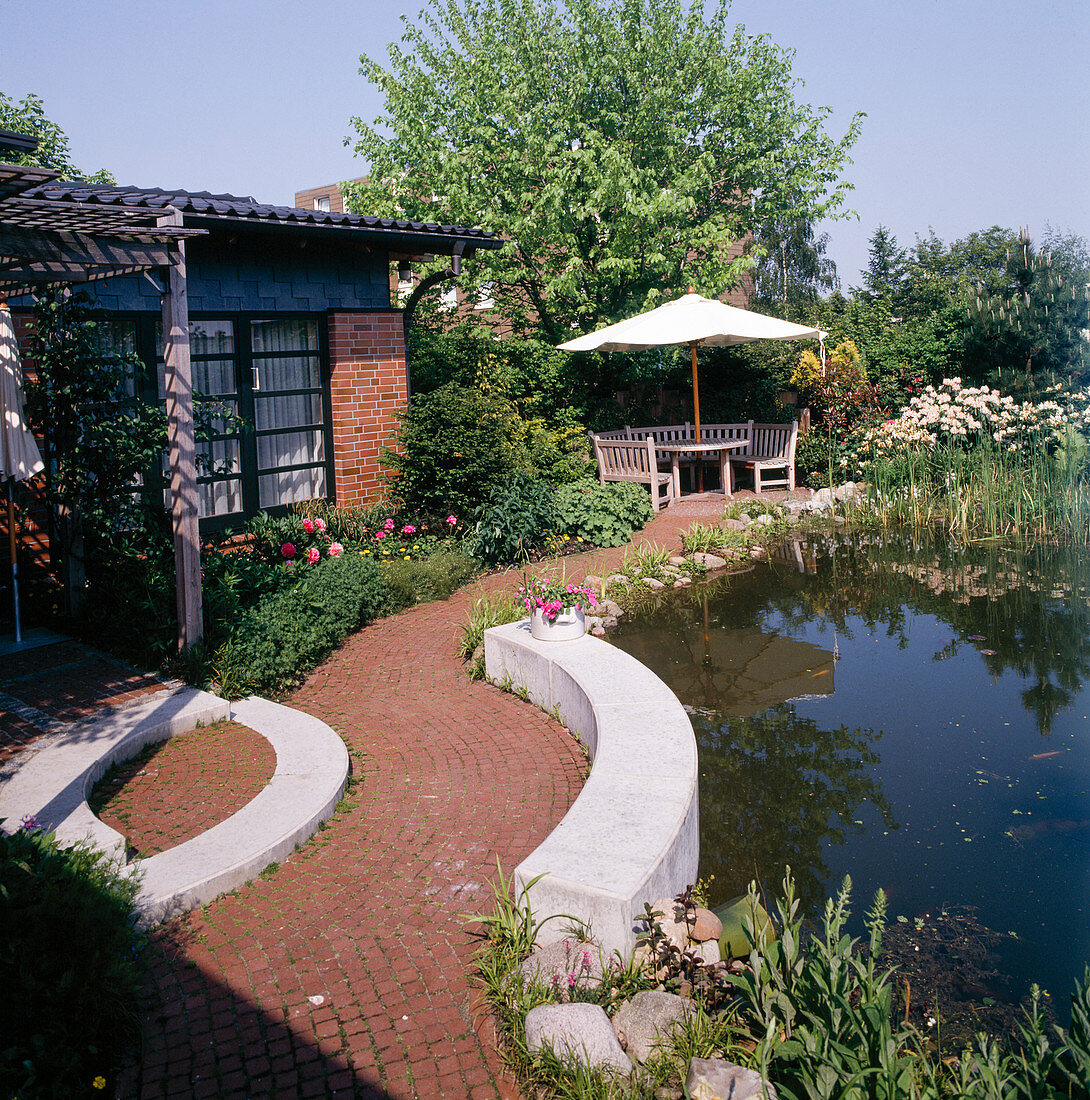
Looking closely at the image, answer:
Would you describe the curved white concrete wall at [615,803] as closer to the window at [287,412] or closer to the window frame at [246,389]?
the window frame at [246,389]

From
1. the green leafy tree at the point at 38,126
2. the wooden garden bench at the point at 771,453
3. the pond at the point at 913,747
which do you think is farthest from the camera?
the green leafy tree at the point at 38,126

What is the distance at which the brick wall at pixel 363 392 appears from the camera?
35.6 ft

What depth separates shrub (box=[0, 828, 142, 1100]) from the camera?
9.84 feet

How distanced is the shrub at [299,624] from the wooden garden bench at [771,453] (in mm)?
7233

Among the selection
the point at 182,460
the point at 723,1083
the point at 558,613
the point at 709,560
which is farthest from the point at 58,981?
the point at 709,560

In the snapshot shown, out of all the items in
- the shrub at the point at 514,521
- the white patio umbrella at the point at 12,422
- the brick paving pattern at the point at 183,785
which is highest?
the white patio umbrella at the point at 12,422

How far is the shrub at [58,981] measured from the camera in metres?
3.00

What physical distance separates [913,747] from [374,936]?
365 cm

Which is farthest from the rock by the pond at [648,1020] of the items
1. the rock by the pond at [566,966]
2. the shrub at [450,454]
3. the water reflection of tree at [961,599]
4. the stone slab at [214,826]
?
the shrub at [450,454]

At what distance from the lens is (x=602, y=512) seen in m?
11.7

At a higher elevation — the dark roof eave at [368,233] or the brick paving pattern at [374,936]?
the dark roof eave at [368,233]

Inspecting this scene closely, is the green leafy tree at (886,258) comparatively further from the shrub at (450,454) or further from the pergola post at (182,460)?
the pergola post at (182,460)

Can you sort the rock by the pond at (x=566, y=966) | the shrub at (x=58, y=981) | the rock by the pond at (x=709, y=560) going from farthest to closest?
the rock by the pond at (x=709, y=560) < the rock by the pond at (x=566, y=966) < the shrub at (x=58, y=981)

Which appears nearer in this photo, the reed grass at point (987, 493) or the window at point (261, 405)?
the window at point (261, 405)
